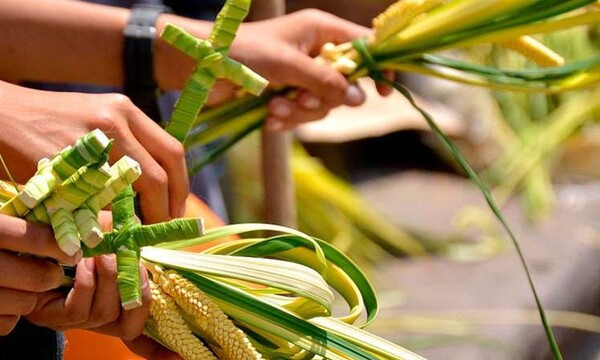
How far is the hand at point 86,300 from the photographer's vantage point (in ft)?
2.84

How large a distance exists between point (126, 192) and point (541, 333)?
1.38m

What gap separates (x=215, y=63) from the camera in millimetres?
1017

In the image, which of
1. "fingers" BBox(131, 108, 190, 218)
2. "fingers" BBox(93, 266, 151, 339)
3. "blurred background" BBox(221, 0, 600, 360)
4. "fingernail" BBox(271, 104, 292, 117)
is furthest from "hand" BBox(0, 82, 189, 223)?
"blurred background" BBox(221, 0, 600, 360)

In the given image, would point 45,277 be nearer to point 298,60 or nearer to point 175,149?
point 175,149

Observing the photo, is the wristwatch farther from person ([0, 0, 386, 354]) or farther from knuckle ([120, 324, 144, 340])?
knuckle ([120, 324, 144, 340])

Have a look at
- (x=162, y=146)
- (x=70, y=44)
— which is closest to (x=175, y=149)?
(x=162, y=146)

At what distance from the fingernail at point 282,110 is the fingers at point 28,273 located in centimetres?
61

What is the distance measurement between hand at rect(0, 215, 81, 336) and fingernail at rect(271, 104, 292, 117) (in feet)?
1.97

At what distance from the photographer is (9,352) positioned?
3.10ft

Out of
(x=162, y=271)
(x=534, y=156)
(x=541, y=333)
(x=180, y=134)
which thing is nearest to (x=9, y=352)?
(x=162, y=271)

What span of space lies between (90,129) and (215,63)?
5.3 inches

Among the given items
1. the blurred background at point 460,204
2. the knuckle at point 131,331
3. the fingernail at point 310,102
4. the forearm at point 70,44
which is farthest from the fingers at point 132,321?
the blurred background at point 460,204

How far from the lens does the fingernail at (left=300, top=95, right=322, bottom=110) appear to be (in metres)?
1.40

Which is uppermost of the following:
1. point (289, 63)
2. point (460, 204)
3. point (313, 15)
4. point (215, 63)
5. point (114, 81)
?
point (460, 204)
